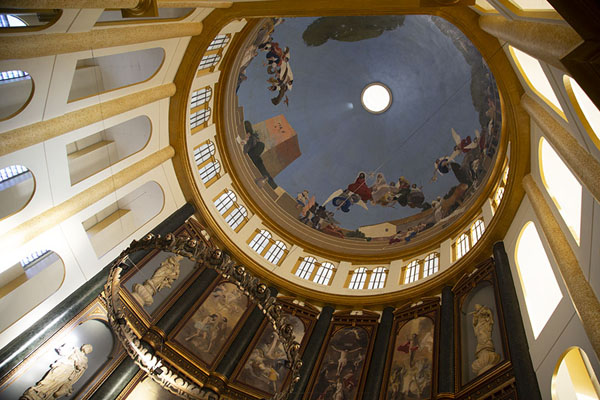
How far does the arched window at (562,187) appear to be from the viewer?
10.0 meters

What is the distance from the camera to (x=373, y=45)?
25125mm

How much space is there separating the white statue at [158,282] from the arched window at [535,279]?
12080mm

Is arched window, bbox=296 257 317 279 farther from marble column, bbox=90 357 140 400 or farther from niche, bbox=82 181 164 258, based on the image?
marble column, bbox=90 357 140 400

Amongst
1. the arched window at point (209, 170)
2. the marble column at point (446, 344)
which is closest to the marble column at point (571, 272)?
the marble column at point (446, 344)

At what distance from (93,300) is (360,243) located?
44.9 ft

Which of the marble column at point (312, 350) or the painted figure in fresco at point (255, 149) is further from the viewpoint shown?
the painted figure in fresco at point (255, 149)

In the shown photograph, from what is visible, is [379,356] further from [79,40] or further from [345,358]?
[79,40]

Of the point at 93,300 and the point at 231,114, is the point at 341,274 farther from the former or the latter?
the point at 93,300

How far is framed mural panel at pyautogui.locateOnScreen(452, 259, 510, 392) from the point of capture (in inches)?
444

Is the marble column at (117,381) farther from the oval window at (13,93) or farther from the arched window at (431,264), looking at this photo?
the arched window at (431,264)

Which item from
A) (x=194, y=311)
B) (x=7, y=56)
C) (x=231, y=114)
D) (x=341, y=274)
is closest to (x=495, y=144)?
(x=341, y=274)

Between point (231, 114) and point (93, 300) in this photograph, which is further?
point (231, 114)

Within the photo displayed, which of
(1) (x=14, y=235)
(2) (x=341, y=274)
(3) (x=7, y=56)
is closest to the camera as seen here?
(3) (x=7, y=56)

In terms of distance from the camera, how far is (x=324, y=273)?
21234 millimetres
